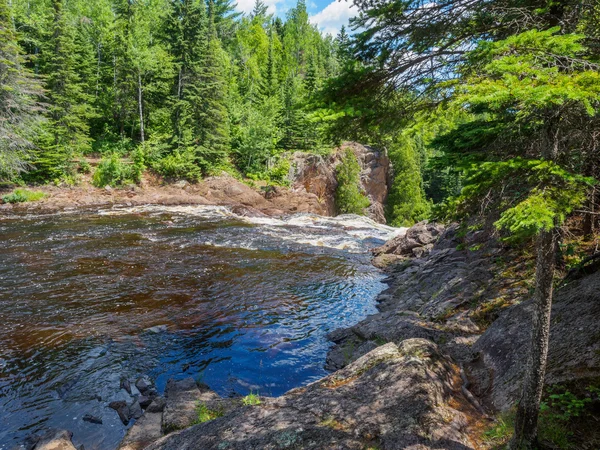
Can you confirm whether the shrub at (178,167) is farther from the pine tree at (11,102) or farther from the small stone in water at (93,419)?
the small stone in water at (93,419)

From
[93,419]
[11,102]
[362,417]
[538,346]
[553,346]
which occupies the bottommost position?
[93,419]

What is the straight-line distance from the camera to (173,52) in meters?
33.4

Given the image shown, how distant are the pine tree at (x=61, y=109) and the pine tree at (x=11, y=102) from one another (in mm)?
3374

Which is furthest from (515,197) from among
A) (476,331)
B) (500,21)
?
(476,331)

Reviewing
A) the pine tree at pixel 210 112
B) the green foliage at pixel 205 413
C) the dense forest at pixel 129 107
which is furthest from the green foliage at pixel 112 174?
the green foliage at pixel 205 413

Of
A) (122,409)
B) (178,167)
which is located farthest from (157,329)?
(178,167)

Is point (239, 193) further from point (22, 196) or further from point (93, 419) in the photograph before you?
point (93, 419)

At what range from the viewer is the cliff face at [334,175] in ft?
123

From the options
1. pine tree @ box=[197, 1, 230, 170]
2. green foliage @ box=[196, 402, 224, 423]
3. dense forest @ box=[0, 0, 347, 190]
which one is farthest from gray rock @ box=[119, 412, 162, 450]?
pine tree @ box=[197, 1, 230, 170]

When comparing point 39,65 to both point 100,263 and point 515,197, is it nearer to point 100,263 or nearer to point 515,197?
point 100,263

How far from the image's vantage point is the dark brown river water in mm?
6820

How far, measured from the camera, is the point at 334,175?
131ft

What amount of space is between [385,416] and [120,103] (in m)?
40.3

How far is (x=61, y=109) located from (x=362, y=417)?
34.3 meters
